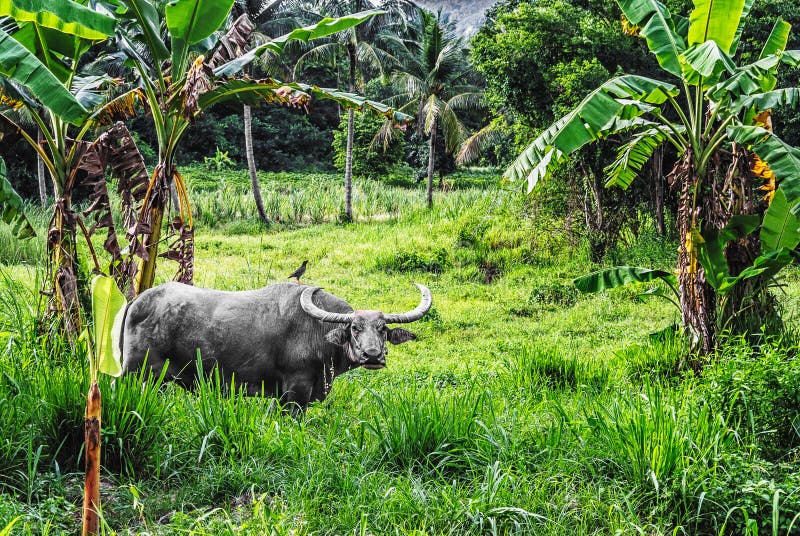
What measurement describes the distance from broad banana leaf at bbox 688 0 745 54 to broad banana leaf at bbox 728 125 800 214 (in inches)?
39.2

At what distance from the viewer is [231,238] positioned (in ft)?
59.2

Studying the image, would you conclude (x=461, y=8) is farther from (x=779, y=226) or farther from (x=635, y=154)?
(x=779, y=226)

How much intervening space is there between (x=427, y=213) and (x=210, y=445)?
15.7m

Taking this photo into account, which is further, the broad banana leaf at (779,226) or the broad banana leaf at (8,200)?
the broad banana leaf at (779,226)

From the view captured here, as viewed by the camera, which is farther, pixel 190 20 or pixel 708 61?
pixel 190 20

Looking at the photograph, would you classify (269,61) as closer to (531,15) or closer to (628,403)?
(531,15)

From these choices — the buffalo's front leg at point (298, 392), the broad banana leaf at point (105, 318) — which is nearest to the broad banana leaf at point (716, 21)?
the buffalo's front leg at point (298, 392)

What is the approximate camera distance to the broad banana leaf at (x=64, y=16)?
17.3 ft

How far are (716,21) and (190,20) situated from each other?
4589mm

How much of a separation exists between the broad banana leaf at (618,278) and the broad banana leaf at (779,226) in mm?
887

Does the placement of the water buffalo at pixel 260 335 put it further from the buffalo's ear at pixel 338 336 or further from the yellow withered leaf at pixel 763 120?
the yellow withered leaf at pixel 763 120

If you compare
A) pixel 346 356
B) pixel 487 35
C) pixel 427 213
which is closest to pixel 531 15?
pixel 487 35

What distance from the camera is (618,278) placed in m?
7.00

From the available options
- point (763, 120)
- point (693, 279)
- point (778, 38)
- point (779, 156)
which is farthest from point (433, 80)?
point (779, 156)
